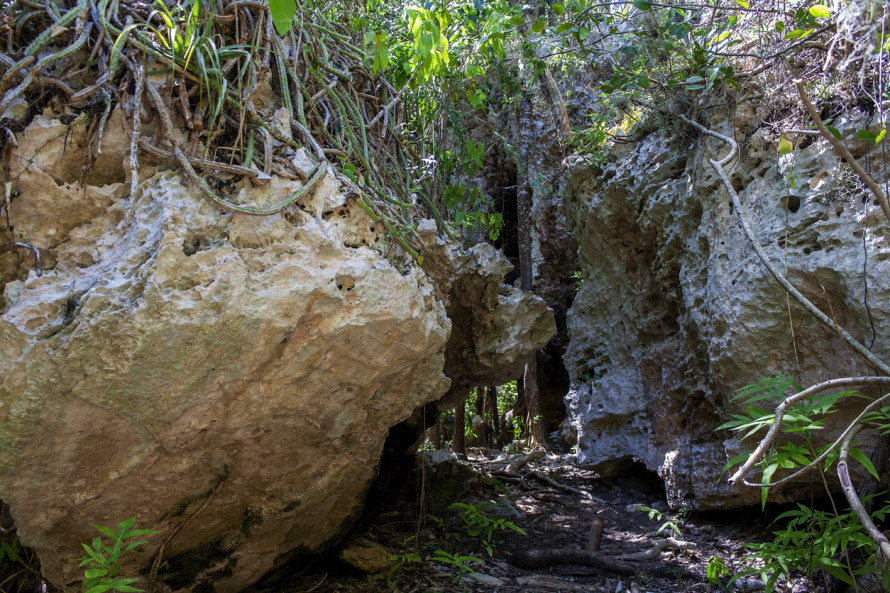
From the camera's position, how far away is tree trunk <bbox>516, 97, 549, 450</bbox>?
7.42 meters

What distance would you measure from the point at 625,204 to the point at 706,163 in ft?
3.56

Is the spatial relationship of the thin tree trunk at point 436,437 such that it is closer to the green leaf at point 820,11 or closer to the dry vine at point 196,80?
the dry vine at point 196,80

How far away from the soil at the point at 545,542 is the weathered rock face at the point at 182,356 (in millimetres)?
1059

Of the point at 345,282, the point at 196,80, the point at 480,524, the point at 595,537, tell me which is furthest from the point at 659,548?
the point at 196,80

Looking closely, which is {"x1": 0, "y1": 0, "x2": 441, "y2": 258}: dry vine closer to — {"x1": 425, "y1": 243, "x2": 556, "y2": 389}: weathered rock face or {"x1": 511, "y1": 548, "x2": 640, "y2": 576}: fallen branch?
{"x1": 425, "y1": 243, "x2": 556, "y2": 389}: weathered rock face

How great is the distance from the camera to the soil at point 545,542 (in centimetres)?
366

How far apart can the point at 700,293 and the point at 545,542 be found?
7.19ft

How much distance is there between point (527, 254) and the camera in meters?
8.21

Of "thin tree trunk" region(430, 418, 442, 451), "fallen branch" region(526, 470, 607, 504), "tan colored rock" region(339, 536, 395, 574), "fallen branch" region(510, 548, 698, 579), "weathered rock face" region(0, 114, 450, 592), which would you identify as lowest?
"fallen branch" region(510, 548, 698, 579)

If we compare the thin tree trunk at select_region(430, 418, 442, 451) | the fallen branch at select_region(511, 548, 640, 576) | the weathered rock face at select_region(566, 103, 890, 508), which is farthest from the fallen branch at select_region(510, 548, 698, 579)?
the thin tree trunk at select_region(430, 418, 442, 451)

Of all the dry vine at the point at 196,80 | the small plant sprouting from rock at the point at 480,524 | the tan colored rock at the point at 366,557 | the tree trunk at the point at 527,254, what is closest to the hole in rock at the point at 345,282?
the dry vine at the point at 196,80

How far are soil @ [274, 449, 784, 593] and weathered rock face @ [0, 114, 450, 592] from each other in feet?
3.48

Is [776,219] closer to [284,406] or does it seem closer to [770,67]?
[770,67]

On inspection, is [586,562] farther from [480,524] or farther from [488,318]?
[488,318]
